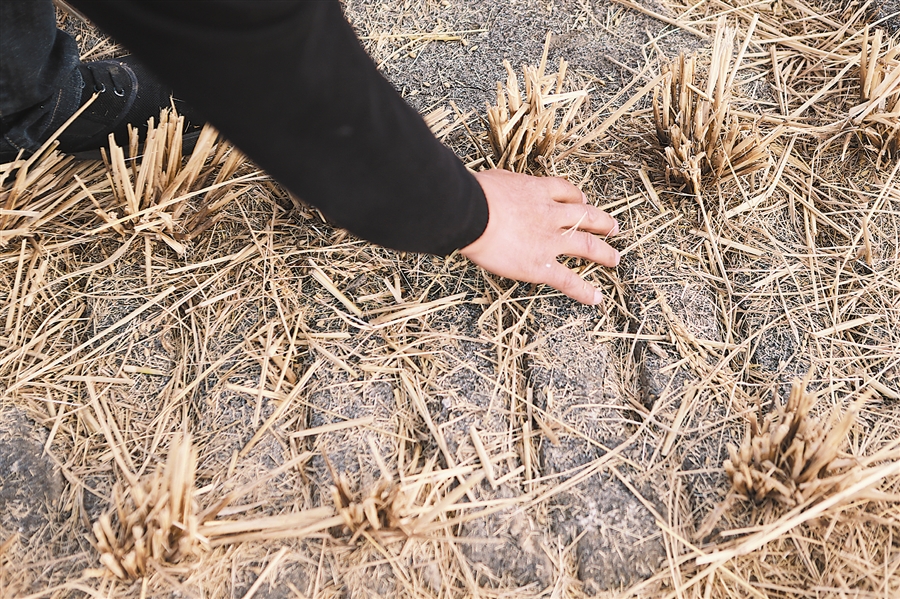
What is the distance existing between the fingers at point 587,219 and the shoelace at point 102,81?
0.99 meters

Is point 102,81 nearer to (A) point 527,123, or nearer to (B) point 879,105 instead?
(A) point 527,123

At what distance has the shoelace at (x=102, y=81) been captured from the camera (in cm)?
141

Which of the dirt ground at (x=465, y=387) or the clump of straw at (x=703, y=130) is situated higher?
the clump of straw at (x=703, y=130)

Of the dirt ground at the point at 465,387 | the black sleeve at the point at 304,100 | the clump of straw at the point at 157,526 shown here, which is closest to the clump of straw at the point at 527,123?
the dirt ground at the point at 465,387

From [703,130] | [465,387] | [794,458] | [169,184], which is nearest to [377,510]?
[465,387]

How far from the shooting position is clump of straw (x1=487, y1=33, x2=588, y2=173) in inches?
50.9

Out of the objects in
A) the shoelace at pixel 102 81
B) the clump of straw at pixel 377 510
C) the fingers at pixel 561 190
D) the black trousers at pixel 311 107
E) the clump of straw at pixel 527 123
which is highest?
the black trousers at pixel 311 107

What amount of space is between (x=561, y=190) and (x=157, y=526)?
2.93 feet

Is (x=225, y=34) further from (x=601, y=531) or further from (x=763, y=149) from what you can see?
(x=763, y=149)

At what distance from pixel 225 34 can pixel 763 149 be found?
3.53ft

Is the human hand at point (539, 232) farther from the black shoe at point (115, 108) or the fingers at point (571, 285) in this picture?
the black shoe at point (115, 108)

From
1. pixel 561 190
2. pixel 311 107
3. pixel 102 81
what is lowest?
pixel 561 190

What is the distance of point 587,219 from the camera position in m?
1.26

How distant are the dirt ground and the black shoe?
0.06 meters
